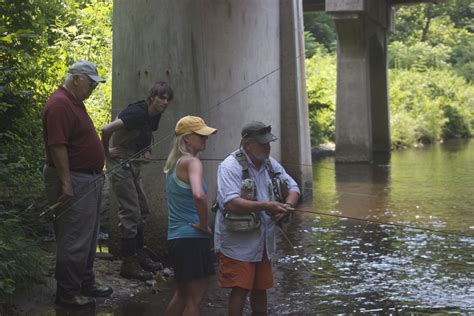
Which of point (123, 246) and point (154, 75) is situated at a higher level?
point (154, 75)

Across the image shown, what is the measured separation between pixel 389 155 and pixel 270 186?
80.6ft

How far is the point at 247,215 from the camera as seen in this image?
251 inches

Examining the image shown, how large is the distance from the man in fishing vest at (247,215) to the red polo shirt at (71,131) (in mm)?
1492

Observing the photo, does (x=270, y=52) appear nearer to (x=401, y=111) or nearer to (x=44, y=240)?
(x=44, y=240)

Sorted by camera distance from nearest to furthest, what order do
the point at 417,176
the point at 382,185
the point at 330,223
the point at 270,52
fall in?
the point at 270,52 → the point at 330,223 → the point at 382,185 → the point at 417,176

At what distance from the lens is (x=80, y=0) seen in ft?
58.0

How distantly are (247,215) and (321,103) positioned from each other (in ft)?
93.7

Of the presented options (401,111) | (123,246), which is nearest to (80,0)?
(123,246)

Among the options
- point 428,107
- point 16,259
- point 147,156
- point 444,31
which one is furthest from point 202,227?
point 444,31

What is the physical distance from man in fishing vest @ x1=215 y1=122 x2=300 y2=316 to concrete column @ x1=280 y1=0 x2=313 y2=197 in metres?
A: 8.47

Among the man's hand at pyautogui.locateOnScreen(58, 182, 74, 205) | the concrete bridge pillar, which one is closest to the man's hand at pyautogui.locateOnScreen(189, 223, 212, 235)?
the man's hand at pyautogui.locateOnScreen(58, 182, 74, 205)

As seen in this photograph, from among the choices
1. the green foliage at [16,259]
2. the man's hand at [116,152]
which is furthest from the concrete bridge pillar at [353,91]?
the green foliage at [16,259]

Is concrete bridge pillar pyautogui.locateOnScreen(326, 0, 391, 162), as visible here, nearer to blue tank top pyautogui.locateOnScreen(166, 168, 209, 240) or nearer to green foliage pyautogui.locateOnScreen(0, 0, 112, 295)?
green foliage pyautogui.locateOnScreen(0, 0, 112, 295)

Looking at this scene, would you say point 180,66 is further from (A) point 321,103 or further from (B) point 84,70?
(A) point 321,103
